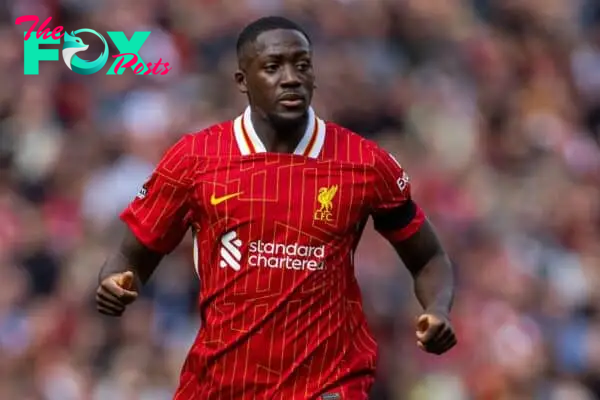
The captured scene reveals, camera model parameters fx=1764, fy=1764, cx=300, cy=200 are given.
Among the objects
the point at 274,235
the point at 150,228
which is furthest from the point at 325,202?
the point at 150,228

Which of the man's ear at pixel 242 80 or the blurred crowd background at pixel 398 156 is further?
the blurred crowd background at pixel 398 156

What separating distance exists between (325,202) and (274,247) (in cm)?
28

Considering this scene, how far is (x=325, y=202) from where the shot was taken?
7.04 meters

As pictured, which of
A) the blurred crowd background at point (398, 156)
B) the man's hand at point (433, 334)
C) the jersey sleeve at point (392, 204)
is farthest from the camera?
the blurred crowd background at point (398, 156)

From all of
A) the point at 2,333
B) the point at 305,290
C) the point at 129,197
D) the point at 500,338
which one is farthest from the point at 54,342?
the point at 305,290

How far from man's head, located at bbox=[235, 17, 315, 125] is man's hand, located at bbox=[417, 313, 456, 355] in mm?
972

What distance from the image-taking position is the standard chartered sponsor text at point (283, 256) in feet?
22.8

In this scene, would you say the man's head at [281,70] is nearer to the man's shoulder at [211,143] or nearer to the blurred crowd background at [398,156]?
the man's shoulder at [211,143]

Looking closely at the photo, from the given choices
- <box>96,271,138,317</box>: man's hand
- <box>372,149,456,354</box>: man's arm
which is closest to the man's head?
<box>372,149,456,354</box>: man's arm

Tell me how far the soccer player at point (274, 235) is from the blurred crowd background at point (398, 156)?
4.16m

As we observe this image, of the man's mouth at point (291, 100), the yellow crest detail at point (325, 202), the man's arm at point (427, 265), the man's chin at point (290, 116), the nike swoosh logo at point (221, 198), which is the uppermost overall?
the man's mouth at point (291, 100)

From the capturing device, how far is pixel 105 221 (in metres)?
12.1

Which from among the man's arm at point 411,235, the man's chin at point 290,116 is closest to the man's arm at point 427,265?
the man's arm at point 411,235

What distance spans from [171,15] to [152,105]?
A: 4.45ft
